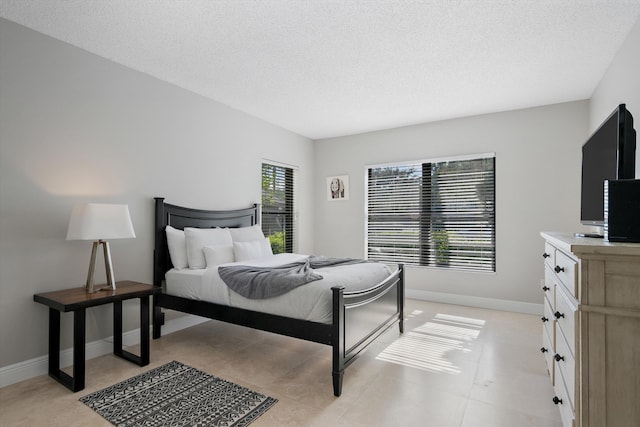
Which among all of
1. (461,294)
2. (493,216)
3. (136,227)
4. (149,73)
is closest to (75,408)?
(136,227)

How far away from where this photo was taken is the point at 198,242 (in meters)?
3.59

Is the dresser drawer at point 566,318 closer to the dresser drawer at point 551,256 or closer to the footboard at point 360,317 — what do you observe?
the dresser drawer at point 551,256

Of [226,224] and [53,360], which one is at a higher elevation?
[226,224]

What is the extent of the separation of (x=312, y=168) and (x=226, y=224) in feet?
7.52

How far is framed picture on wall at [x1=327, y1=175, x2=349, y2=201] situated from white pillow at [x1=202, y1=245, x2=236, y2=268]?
8.56 feet

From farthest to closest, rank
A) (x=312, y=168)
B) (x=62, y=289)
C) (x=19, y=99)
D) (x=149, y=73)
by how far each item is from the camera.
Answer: (x=312, y=168) < (x=149, y=73) < (x=62, y=289) < (x=19, y=99)

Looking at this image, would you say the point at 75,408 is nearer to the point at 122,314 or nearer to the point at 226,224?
the point at 122,314

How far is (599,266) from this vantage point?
139 cm

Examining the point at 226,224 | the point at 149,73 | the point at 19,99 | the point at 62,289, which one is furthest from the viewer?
the point at 226,224

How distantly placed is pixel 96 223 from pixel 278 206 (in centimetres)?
301

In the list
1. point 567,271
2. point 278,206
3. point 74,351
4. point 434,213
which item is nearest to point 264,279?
point 74,351

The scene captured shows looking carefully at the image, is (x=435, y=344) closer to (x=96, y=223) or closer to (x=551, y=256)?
(x=551, y=256)

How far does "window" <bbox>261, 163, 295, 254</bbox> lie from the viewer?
5.17 metres

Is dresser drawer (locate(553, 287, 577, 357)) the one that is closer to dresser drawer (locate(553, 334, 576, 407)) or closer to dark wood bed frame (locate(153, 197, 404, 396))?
dresser drawer (locate(553, 334, 576, 407))
